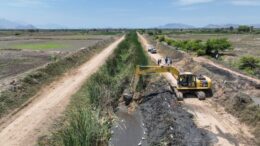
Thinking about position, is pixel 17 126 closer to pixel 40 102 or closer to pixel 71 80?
pixel 40 102

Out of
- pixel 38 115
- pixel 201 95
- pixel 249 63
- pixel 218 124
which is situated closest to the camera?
pixel 38 115

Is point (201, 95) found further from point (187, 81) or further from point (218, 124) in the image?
point (218, 124)

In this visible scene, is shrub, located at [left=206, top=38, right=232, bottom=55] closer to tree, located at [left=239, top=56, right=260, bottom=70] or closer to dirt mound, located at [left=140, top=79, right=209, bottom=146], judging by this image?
tree, located at [left=239, top=56, right=260, bottom=70]

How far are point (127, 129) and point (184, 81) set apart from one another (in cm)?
714

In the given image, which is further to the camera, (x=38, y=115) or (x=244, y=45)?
(x=244, y=45)

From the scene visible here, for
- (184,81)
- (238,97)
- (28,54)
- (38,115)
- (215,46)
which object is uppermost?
(184,81)

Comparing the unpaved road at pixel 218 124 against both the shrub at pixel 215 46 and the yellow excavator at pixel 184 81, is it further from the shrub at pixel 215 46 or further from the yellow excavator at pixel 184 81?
the shrub at pixel 215 46

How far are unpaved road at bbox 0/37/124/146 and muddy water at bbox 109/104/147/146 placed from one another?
3690 millimetres

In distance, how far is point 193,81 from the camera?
30.4m

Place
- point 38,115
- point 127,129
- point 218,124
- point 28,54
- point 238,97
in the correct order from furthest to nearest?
point 28,54 → point 238,97 → point 127,129 → point 218,124 → point 38,115

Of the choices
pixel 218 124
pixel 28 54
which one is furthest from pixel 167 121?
pixel 28 54

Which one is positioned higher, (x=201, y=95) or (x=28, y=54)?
(x=201, y=95)

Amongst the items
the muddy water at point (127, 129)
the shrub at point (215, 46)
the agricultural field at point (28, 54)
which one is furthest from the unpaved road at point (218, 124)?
the shrub at point (215, 46)

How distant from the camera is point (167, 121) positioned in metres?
23.5
